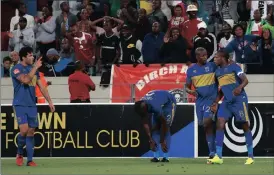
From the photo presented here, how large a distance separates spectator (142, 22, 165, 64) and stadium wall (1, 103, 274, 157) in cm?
244

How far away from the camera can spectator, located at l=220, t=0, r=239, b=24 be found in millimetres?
25000

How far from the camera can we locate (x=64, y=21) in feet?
82.9

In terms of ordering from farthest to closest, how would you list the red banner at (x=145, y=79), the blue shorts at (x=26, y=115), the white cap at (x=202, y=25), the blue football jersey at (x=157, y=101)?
the white cap at (x=202, y=25)
the red banner at (x=145, y=79)
the blue football jersey at (x=157, y=101)
the blue shorts at (x=26, y=115)

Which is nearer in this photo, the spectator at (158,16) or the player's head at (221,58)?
the player's head at (221,58)

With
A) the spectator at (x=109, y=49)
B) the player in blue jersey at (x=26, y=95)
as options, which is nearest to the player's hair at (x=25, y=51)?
the player in blue jersey at (x=26, y=95)

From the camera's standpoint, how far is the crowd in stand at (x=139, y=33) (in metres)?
23.4

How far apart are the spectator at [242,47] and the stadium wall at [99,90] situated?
0.54 m

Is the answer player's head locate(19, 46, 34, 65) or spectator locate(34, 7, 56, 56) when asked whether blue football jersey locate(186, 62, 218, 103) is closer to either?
player's head locate(19, 46, 34, 65)

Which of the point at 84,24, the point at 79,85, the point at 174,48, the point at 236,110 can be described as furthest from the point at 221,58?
the point at 84,24

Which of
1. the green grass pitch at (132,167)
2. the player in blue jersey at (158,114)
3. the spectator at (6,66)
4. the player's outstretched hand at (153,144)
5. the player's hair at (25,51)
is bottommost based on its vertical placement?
the green grass pitch at (132,167)

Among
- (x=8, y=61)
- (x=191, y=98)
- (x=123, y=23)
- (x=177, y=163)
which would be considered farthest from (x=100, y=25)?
(x=177, y=163)

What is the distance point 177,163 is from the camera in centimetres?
1888

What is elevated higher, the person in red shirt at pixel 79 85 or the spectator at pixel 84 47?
the spectator at pixel 84 47

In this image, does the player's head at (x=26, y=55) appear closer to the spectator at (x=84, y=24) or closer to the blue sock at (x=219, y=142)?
the blue sock at (x=219, y=142)
